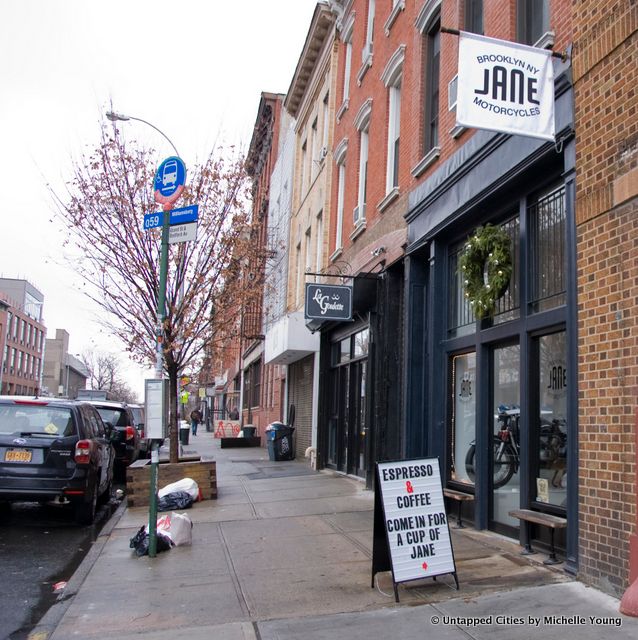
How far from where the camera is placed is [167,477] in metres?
10.7

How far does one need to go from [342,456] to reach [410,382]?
5106 millimetres

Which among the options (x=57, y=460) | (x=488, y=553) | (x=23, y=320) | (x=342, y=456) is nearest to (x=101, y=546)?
(x=57, y=460)

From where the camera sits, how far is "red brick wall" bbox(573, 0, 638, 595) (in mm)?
5020

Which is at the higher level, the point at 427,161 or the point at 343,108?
the point at 343,108

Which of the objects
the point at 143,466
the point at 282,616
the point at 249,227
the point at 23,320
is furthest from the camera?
the point at 23,320

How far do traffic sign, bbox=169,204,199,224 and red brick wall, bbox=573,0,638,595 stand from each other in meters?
4.08

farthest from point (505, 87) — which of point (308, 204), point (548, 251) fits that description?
point (308, 204)

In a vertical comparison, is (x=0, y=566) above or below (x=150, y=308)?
below

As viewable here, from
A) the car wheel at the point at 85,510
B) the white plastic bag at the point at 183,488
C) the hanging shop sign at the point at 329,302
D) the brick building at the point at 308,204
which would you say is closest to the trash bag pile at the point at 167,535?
the car wheel at the point at 85,510

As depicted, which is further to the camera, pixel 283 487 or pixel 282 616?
pixel 283 487

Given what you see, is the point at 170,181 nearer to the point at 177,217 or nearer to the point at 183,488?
the point at 177,217

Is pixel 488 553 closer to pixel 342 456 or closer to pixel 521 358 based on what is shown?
pixel 521 358

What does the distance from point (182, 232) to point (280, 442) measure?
37.2 ft

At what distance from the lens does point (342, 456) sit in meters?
14.4
